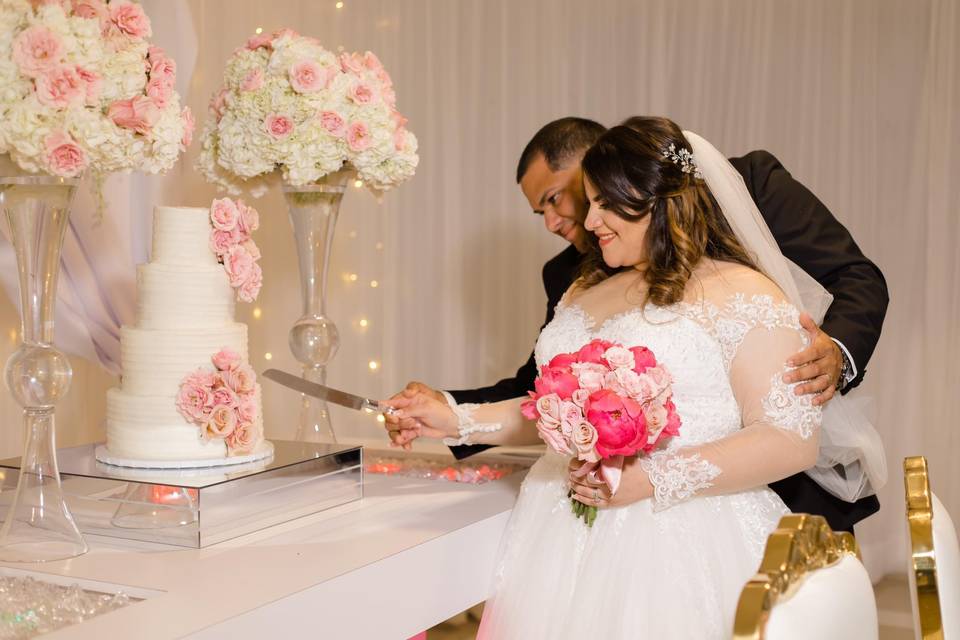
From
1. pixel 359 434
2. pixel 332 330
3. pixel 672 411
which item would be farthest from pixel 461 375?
pixel 672 411

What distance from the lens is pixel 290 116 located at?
267 cm

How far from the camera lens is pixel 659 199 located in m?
2.53

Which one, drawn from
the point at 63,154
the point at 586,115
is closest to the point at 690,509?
the point at 63,154

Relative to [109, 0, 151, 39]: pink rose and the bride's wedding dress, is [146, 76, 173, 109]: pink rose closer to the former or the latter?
[109, 0, 151, 39]: pink rose

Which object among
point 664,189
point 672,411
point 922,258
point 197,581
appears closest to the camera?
point 197,581

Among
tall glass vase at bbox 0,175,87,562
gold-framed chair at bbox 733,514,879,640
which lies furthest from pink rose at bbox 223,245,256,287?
gold-framed chair at bbox 733,514,879,640

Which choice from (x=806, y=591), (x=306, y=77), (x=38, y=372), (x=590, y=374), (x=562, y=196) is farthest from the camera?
(x=562, y=196)

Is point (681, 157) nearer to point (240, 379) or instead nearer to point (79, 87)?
point (240, 379)

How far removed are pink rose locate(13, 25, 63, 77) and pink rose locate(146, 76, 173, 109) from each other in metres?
0.18

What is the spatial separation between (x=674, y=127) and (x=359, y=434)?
3.95m

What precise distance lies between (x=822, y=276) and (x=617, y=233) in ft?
A: 2.39

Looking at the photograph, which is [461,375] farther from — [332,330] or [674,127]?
[674,127]

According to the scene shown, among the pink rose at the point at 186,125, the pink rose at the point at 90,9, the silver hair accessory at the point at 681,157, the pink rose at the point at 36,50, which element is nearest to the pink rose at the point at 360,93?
the pink rose at the point at 186,125

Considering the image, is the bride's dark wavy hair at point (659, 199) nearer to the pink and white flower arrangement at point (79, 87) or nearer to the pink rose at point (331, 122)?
the pink rose at point (331, 122)
